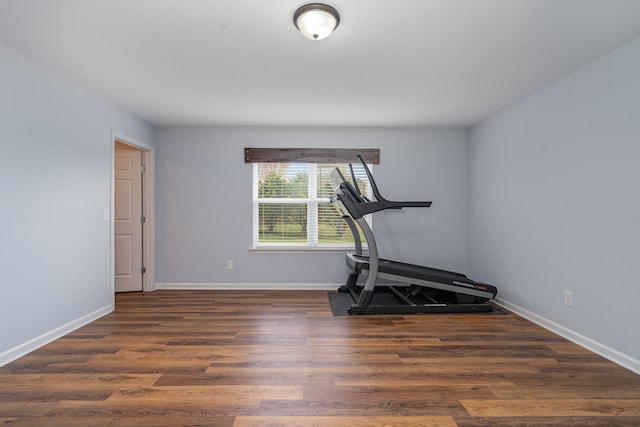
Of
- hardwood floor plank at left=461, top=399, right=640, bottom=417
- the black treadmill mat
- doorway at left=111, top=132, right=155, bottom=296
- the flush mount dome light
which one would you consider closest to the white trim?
the black treadmill mat

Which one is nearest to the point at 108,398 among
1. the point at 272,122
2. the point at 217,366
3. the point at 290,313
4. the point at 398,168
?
the point at 217,366

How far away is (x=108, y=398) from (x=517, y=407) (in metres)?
2.35

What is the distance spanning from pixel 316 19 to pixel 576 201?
2.60 metres

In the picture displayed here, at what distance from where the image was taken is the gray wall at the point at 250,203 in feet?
14.3

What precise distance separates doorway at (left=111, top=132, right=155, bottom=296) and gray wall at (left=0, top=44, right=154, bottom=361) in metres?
0.88

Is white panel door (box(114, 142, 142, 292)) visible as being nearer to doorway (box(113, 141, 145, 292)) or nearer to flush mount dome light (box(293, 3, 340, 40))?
doorway (box(113, 141, 145, 292))

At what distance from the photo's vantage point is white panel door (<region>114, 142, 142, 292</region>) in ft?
13.8

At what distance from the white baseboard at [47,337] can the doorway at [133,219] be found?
38.1 inches

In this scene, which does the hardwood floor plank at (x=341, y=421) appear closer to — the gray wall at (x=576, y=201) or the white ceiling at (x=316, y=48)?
the gray wall at (x=576, y=201)

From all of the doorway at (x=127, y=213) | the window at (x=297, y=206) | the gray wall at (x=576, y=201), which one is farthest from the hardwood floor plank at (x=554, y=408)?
the doorway at (x=127, y=213)

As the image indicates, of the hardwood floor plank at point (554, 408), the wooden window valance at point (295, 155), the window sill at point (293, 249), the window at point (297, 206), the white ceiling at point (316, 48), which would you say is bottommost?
the hardwood floor plank at point (554, 408)

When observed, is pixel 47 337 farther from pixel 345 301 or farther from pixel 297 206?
pixel 297 206

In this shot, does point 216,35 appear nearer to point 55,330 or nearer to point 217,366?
point 217,366

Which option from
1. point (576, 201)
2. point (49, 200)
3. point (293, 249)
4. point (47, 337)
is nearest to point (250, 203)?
point (293, 249)
